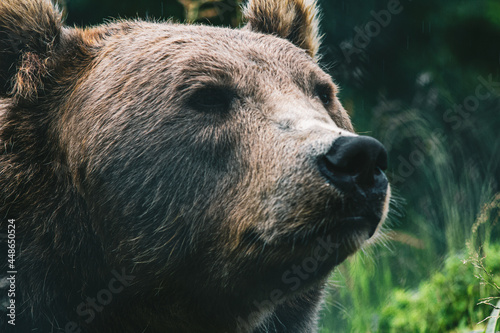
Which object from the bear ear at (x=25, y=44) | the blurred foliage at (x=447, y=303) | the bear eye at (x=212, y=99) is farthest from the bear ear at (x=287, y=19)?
the blurred foliage at (x=447, y=303)

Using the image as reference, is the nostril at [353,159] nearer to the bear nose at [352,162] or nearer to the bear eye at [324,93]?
the bear nose at [352,162]

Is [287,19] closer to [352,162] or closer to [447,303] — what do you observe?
[352,162]

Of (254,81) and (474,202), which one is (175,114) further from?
(474,202)

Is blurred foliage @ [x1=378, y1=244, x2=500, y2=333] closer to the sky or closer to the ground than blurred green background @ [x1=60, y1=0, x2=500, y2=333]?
closer to the ground

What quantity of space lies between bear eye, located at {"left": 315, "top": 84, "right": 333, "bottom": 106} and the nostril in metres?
0.99

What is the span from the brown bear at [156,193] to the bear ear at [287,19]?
0.86m

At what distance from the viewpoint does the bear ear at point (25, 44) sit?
3.27 metres

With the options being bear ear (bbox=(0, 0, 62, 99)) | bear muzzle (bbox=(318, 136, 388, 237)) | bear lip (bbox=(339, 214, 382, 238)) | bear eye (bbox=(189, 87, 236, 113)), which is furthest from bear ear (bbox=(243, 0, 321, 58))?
bear lip (bbox=(339, 214, 382, 238))

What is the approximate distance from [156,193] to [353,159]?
1003 millimetres

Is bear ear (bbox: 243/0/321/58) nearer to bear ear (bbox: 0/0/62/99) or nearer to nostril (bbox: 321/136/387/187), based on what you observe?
bear ear (bbox: 0/0/62/99)

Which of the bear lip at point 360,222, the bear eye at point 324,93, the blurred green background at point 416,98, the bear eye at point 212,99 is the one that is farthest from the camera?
the blurred green background at point 416,98

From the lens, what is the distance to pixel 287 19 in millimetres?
4117

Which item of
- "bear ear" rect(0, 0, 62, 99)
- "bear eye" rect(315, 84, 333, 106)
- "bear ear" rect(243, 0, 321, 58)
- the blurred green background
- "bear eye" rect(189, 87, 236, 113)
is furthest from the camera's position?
the blurred green background

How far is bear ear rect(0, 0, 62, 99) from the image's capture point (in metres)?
3.27
